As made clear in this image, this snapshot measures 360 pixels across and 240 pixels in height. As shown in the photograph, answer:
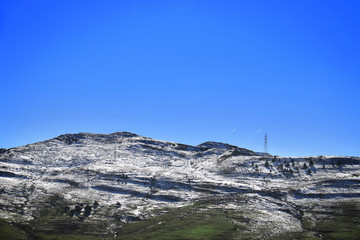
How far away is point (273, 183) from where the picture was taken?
199m

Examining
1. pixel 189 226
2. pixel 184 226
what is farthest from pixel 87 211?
pixel 189 226

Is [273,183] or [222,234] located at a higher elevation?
[273,183]

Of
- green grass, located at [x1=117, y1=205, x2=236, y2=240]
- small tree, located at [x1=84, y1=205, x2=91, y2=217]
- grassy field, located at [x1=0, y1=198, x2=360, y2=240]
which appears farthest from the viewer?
small tree, located at [x1=84, y1=205, x2=91, y2=217]

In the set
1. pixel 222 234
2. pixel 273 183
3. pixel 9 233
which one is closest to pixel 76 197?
pixel 9 233

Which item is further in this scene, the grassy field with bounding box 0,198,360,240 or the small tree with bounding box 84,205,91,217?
the small tree with bounding box 84,205,91,217

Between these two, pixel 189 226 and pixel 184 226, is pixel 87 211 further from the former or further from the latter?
pixel 189 226

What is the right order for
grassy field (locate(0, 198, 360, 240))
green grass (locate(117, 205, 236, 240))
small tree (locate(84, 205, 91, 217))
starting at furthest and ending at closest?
1. small tree (locate(84, 205, 91, 217))
2. green grass (locate(117, 205, 236, 240))
3. grassy field (locate(0, 198, 360, 240))

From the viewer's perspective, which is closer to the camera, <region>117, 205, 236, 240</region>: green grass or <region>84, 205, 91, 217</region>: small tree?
<region>117, 205, 236, 240</region>: green grass

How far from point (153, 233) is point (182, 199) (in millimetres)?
62890

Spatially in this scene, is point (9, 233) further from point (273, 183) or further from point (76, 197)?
point (273, 183)

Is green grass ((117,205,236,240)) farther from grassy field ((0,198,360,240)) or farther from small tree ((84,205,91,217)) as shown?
small tree ((84,205,91,217))

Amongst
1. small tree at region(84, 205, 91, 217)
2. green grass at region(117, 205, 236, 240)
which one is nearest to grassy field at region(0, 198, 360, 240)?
green grass at region(117, 205, 236, 240)

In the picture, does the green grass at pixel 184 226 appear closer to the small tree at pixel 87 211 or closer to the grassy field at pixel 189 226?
the grassy field at pixel 189 226

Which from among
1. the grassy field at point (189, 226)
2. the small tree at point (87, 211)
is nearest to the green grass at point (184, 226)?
the grassy field at point (189, 226)
